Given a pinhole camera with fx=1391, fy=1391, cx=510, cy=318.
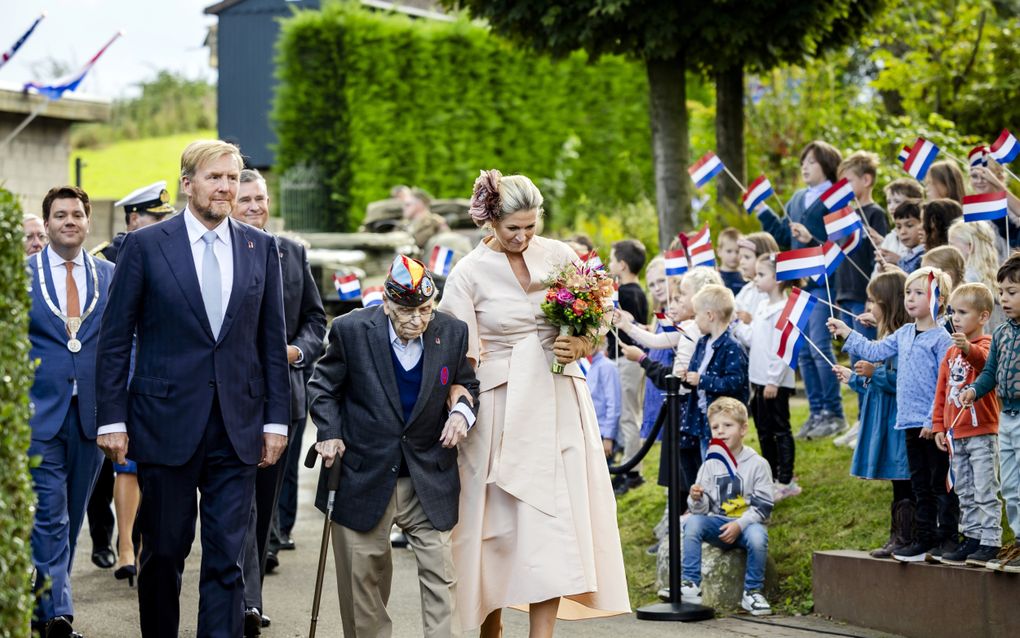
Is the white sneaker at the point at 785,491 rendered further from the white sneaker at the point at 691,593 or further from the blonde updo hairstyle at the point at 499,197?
the blonde updo hairstyle at the point at 499,197

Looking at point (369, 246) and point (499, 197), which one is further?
point (369, 246)

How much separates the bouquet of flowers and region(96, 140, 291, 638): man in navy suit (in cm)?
138

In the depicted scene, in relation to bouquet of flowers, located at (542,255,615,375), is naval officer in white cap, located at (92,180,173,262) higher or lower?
higher

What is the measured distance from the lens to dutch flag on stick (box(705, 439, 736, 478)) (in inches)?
329

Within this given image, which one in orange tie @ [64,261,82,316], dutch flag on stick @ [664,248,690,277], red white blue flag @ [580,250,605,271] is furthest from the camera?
dutch flag on stick @ [664,248,690,277]

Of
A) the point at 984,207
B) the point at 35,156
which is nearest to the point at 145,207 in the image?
the point at 984,207

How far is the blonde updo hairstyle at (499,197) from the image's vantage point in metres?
6.51

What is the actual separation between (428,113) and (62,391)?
18220 mm

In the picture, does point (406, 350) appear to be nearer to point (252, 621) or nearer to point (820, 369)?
point (252, 621)

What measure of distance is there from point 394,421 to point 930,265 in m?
3.50

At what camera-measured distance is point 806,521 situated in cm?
898

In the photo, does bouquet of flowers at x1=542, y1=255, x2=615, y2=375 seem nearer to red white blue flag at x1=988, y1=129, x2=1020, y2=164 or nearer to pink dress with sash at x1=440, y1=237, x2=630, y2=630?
pink dress with sash at x1=440, y1=237, x2=630, y2=630

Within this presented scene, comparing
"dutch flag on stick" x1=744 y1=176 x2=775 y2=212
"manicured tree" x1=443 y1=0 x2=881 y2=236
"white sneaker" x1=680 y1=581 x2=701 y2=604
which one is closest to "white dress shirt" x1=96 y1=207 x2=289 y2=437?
"white sneaker" x1=680 y1=581 x2=701 y2=604

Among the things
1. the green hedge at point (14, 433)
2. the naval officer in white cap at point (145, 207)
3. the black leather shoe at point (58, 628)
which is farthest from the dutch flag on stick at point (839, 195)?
the green hedge at point (14, 433)
